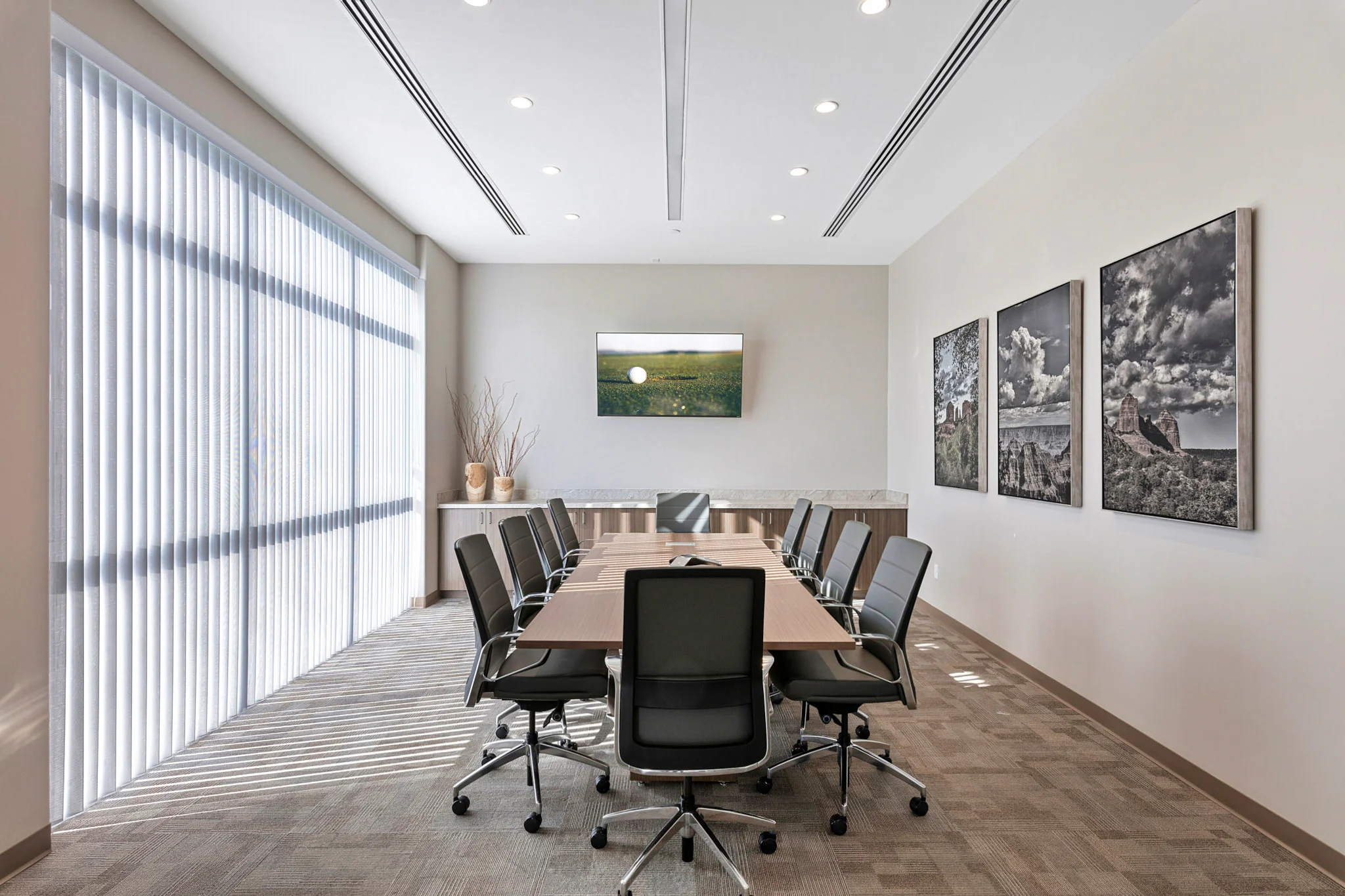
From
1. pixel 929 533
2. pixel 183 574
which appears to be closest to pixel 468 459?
pixel 183 574

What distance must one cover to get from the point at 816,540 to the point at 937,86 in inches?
115

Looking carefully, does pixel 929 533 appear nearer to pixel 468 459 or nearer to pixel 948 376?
pixel 948 376

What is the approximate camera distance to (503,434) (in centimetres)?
769

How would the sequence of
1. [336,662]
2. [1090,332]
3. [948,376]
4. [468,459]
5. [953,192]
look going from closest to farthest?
[1090,332]
[336,662]
[953,192]
[948,376]
[468,459]

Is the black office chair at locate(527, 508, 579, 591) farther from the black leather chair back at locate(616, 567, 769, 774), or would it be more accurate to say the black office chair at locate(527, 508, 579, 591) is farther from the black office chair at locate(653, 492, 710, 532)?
the black leather chair back at locate(616, 567, 769, 774)

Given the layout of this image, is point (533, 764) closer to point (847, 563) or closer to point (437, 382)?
point (847, 563)

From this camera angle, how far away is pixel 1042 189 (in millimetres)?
4508

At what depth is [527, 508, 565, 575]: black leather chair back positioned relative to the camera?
4.52 m

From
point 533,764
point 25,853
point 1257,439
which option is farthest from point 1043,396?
point 25,853

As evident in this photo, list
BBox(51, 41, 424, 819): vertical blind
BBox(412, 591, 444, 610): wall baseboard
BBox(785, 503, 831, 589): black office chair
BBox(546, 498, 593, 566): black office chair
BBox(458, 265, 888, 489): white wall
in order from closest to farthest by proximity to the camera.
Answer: BBox(51, 41, 424, 819): vertical blind < BBox(785, 503, 831, 589): black office chair < BBox(546, 498, 593, 566): black office chair < BBox(412, 591, 444, 610): wall baseboard < BBox(458, 265, 888, 489): white wall

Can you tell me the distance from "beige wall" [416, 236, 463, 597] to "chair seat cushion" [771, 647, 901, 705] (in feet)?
15.5

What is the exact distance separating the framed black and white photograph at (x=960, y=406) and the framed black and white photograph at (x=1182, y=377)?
4.91ft

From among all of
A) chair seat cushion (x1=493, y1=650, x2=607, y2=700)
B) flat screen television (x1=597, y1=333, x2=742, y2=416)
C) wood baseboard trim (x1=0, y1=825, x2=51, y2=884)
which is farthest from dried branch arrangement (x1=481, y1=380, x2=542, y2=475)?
wood baseboard trim (x1=0, y1=825, x2=51, y2=884)

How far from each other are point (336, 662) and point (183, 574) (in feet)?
5.95
